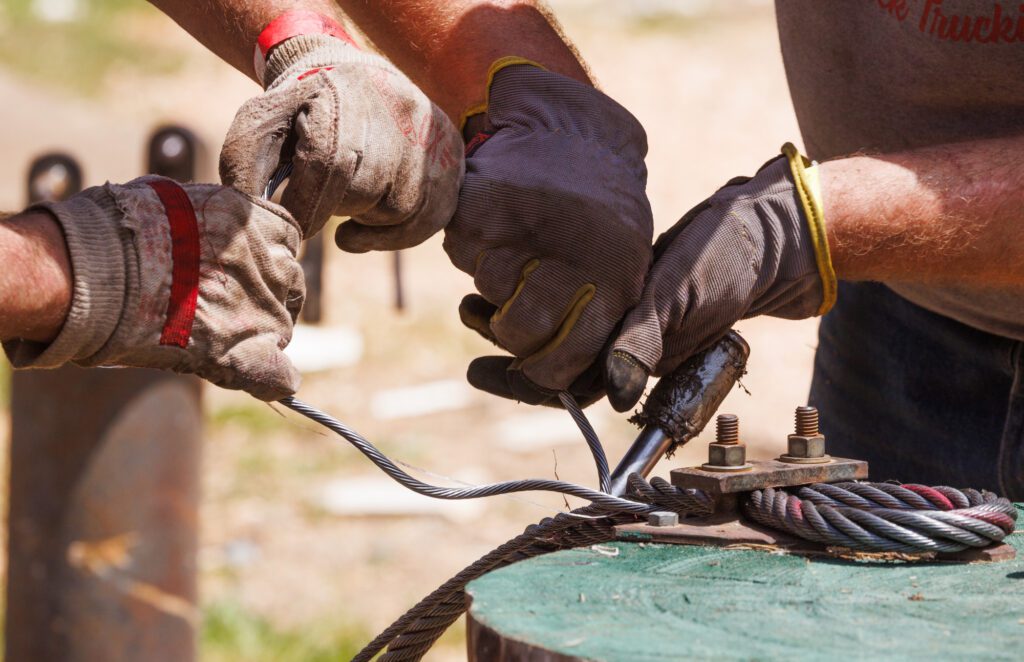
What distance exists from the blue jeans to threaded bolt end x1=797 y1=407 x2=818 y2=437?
793mm

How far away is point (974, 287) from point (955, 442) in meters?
0.37

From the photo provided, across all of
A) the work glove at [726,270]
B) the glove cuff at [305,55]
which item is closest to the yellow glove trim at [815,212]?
the work glove at [726,270]

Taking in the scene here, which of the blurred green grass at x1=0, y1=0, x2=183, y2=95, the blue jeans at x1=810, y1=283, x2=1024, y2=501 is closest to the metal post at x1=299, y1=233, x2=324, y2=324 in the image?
the blue jeans at x1=810, y1=283, x2=1024, y2=501

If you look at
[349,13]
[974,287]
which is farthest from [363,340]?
→ [974,287]

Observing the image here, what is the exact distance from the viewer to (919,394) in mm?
2484

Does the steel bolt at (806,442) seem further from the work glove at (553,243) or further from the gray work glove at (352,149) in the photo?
the gray work glove at (352,149)

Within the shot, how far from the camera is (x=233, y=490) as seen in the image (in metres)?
5.83

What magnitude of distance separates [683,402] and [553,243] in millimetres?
329

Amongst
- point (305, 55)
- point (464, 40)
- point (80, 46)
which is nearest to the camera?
point (305, 55)

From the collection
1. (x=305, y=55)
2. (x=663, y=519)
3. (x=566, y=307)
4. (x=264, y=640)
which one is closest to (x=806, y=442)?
(x=663, y=519)

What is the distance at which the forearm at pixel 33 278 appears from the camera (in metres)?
1.54

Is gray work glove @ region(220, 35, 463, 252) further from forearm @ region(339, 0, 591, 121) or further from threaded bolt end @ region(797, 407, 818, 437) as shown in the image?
threaded bolt end @ region(797, 407, 818, 437)

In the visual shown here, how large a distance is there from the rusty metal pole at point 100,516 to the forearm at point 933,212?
6.31 feet

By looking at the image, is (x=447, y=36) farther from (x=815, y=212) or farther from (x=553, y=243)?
(x=815, y=212)
